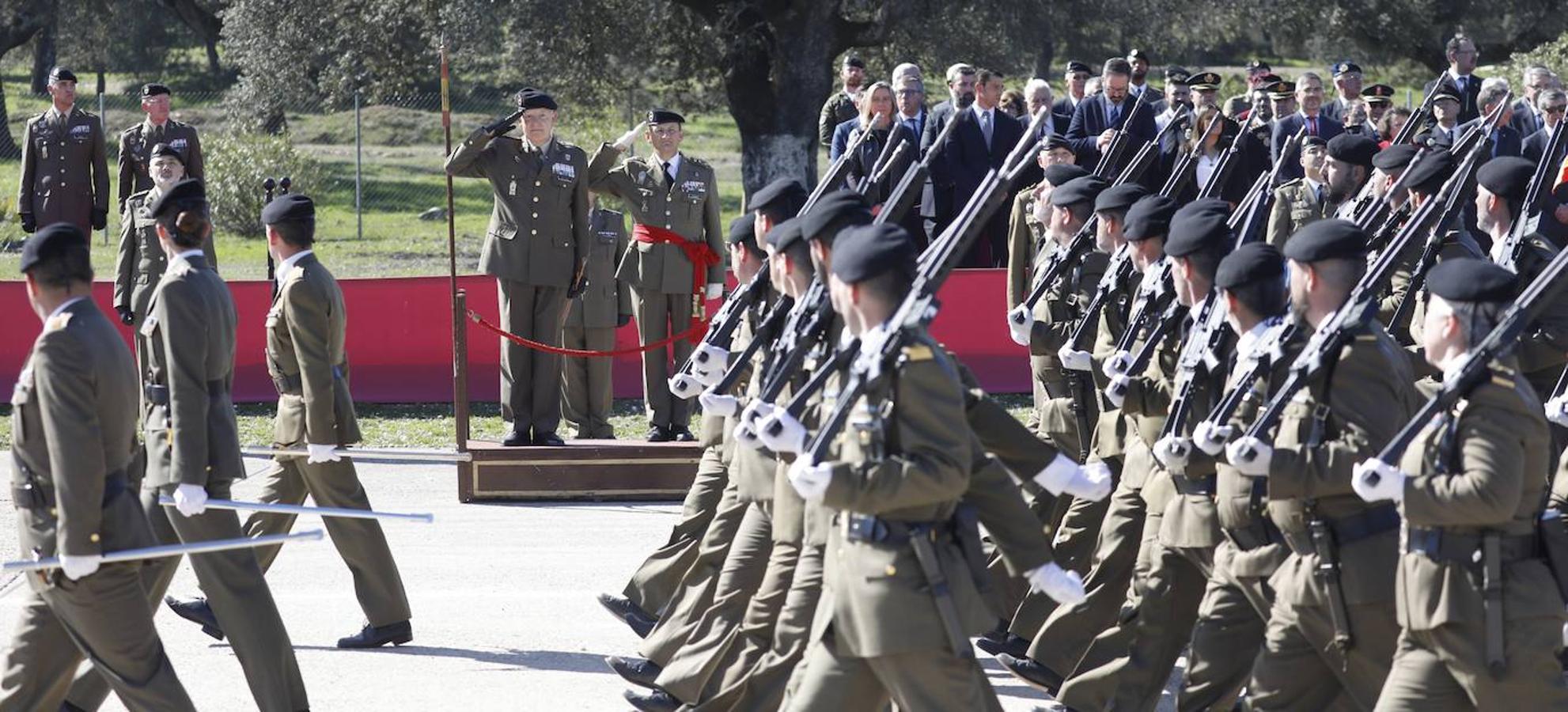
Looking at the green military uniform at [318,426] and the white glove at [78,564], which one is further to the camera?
the green military uniform at [318,426]

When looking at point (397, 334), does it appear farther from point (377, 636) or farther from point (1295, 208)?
point (1295, 208)

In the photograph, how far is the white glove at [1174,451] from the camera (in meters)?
6.18

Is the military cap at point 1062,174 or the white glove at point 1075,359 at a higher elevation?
the military cap at point 1062,174

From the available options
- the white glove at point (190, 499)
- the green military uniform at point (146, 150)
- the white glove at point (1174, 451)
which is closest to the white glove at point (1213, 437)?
the white glove at point (1174, 451)

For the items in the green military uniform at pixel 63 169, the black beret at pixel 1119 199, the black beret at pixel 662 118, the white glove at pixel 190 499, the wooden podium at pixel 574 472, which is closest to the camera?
the white glove at pixel 190 499

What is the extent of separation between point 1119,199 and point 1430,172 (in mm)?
1719

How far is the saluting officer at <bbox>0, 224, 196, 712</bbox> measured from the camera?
5.93 m

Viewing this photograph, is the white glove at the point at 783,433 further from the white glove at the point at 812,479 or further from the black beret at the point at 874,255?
the black beret at the point at 874,255

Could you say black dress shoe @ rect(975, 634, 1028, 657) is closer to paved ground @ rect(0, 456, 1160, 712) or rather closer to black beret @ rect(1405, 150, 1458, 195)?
paved ground @ rect(0, 456, 1160, 712)

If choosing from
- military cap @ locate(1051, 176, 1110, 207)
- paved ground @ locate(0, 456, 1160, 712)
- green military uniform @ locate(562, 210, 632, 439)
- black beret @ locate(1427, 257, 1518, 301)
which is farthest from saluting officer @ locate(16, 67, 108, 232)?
black beret @ locate(1427, 257, 1518, 301)

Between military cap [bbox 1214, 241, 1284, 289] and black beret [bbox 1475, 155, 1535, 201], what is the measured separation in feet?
9.22

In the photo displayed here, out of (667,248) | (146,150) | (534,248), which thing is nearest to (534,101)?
→ (534,248)

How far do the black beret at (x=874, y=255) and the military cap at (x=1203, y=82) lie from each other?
28.7 feet

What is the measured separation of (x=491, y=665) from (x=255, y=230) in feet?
53.0
